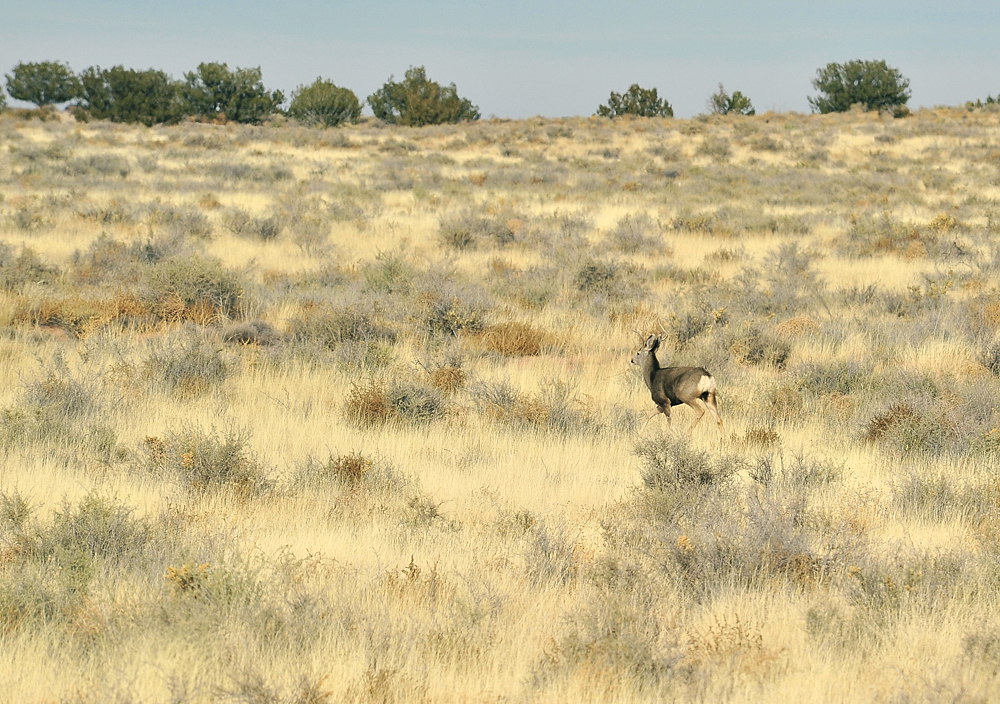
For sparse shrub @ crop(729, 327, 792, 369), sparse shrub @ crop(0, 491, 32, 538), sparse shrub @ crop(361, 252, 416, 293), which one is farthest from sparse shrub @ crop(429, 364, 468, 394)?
sparse shrub @ crop(361, 252, 416, 293)

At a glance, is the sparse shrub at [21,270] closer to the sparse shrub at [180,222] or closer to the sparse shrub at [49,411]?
the sparse shrub at [180,222]

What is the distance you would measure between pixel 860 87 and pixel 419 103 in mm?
25850

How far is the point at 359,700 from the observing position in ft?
11.3

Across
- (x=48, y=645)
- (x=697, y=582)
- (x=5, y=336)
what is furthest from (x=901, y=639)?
(x=5, y=336)

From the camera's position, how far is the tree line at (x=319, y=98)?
5628 centimetres

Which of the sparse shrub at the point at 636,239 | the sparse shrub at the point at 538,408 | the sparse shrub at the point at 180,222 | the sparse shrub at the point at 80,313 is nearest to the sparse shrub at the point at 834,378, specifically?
the sparse shrub at the point at 538,408

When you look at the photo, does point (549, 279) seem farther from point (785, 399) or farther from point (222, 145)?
point (222, 145)

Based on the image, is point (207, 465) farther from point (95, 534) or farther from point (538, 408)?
point (538, 408)

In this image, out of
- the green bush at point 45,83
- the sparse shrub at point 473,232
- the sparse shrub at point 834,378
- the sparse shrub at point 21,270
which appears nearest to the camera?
the sparse shrub at point 834,378

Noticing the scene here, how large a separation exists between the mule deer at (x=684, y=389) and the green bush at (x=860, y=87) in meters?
55.8

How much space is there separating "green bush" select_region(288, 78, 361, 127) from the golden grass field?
37887mm

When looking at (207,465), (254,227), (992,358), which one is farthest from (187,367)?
(254,227)

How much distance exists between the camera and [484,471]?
6.41 m

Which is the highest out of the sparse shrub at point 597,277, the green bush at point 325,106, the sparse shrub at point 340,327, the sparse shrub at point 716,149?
the green bush at point 325,106
